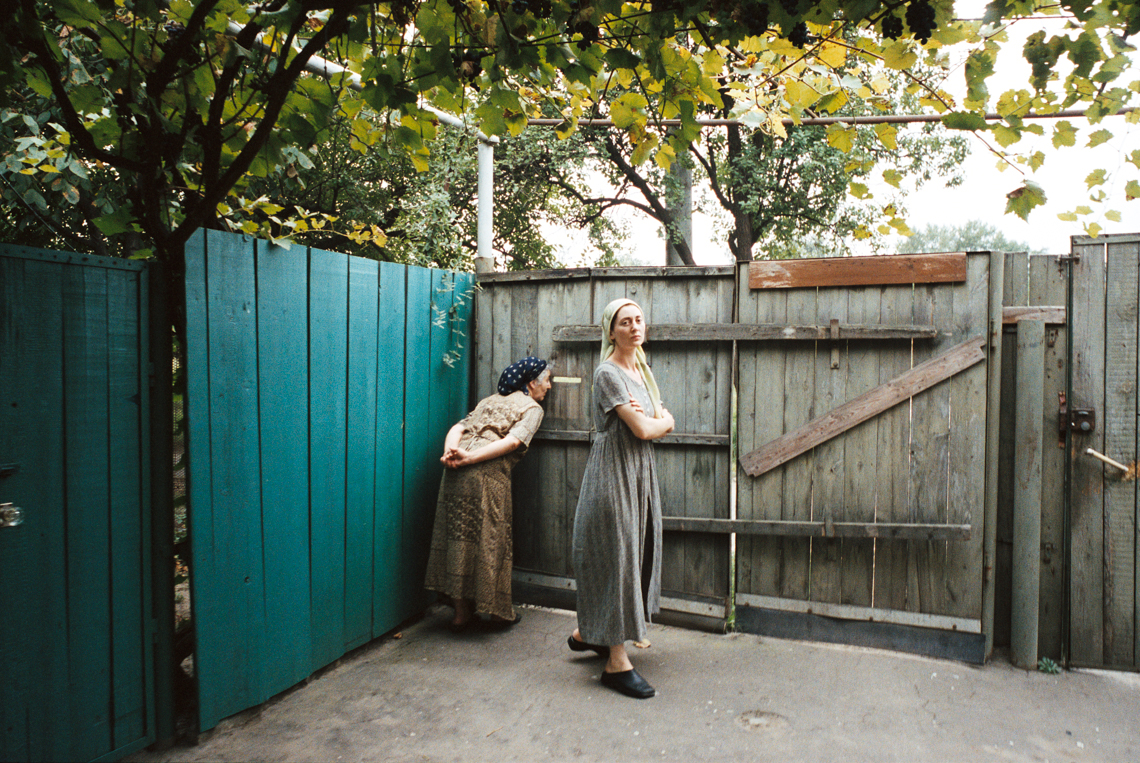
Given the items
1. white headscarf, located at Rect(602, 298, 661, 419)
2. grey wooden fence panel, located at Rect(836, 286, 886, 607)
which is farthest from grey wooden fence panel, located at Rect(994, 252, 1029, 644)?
white headscarf, located at Rect(602, 298, 661, 419)

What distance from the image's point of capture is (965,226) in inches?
1957

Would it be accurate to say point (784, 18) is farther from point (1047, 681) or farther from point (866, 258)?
point (1047, 681)

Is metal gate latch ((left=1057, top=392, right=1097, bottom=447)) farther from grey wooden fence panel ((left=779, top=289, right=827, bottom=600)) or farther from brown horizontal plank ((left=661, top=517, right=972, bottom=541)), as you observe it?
grey wooden fence panel ((left=779, top=289, right=827, bottom=600))

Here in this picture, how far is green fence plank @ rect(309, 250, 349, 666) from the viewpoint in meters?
3.16

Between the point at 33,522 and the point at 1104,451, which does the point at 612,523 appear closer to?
the point at 33,522

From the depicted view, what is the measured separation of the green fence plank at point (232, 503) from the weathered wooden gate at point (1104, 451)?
3.88m

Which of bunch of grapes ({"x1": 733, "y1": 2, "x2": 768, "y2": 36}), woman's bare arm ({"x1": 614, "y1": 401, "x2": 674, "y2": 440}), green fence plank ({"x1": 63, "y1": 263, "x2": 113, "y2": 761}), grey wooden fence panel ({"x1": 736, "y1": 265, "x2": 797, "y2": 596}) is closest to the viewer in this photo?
bunch of grapes ({"x1": 733, "y1": 2, "x2": 768, "y2": 36})

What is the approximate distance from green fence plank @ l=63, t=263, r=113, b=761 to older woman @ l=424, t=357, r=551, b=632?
163cm

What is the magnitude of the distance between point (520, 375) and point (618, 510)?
3.81ft

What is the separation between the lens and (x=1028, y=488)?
3.34 m

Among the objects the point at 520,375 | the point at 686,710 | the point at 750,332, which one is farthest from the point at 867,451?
the point at 520,375

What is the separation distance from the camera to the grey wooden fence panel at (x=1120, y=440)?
324 cm

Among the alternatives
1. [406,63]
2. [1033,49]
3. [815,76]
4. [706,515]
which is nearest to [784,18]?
[815,76]

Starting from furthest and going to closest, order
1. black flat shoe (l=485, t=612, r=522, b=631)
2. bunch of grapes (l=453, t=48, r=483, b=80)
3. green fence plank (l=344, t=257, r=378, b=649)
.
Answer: black flat shoe (l=485, t=612, r=522, b=631) < green fence plank (l=344, t=257, r=378, b=649) < bunch of grapes (l=453, t=48, r=483, b=80)
